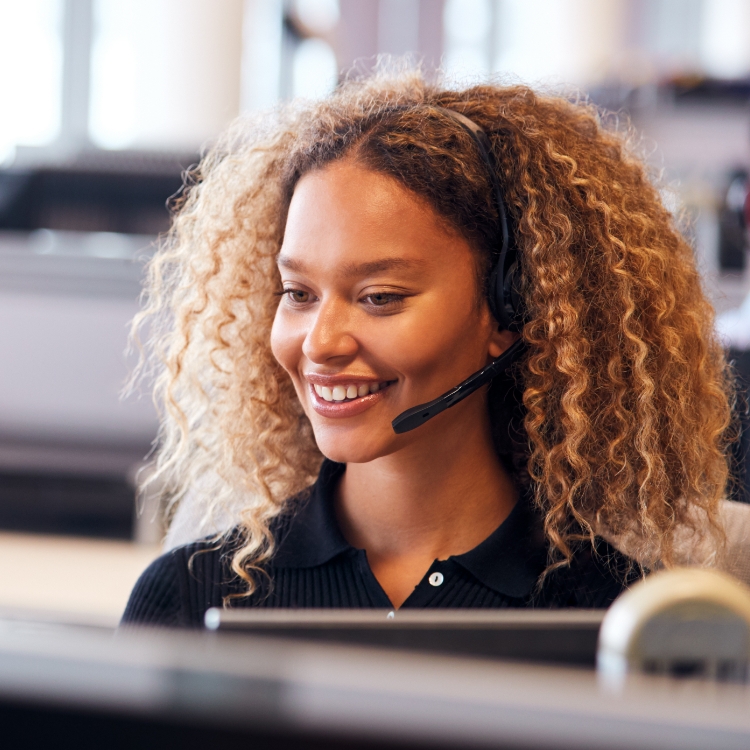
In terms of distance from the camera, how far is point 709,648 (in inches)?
15.9

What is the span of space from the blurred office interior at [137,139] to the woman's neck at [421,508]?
337 millimetres

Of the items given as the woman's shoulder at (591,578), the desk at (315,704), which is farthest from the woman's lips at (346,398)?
the desk at (315,704)

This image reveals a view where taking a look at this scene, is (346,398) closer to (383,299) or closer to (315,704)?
(383,299)

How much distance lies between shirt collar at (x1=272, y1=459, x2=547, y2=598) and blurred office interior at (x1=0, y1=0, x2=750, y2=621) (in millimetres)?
271

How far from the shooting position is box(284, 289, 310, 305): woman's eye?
1.02 meters

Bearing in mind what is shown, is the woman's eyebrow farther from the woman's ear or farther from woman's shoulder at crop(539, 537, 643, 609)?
woman's shoulder at crop(539, 537, 643, 609)

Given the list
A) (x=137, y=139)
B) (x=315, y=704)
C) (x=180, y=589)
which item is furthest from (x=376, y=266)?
(x=137, y=139)

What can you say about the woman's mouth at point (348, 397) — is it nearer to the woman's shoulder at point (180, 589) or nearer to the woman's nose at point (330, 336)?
the woman's nose at point (330, 336)

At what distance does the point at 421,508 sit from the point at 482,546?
75 millimetres

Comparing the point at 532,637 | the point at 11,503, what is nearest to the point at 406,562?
the point at 532,637

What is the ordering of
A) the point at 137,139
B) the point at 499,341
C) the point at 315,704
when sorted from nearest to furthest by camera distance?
the point at 315,704, the point at 499,341, the point at 137,139

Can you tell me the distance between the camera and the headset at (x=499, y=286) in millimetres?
1028

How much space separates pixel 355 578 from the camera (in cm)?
104

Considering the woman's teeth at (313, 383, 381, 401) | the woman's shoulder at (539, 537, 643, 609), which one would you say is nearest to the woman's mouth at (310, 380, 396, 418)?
the woman's teeth at (313, 383, 381, 401)
